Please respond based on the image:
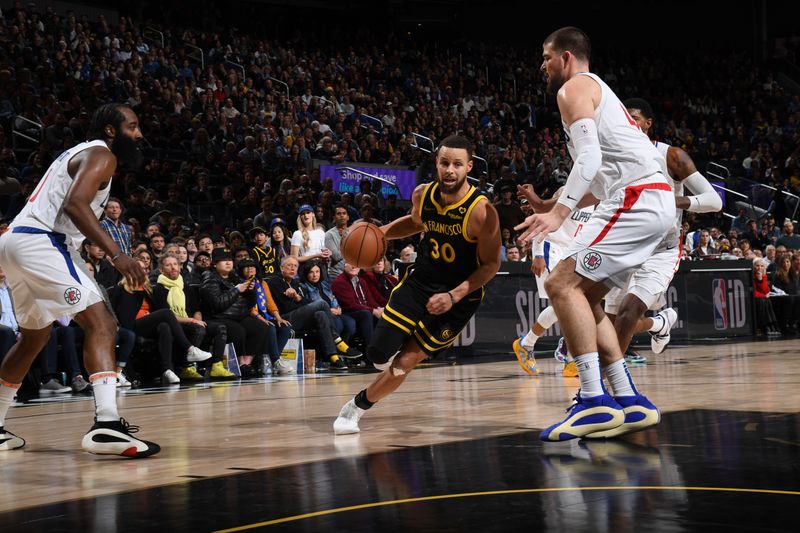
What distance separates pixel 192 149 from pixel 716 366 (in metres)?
9.42

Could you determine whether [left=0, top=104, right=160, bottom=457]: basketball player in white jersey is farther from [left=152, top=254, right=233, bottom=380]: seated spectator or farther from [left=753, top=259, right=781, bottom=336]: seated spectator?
[left=753, top=259, right=781, bottom=336]: seated spectator

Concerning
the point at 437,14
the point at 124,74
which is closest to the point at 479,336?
the point at 124,74

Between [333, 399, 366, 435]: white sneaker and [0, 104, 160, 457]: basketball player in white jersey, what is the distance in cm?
101

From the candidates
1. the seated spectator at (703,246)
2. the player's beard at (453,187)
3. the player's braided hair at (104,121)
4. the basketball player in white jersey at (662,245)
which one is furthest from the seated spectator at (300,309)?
the seated spectator at (703,246)

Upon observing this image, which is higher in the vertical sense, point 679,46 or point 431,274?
point 679,46

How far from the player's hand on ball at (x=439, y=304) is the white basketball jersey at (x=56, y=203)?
1.75 meters

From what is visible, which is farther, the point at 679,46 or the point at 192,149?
the point at 679,46

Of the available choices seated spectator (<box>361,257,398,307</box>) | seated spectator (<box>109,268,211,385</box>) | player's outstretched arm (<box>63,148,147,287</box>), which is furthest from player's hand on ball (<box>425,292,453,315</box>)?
seated spectator (<box>361,257,398,307</box>)

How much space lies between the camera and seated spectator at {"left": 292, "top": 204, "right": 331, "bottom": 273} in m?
11.4

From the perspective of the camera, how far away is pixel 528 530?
296 cm

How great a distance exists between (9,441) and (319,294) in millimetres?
6099

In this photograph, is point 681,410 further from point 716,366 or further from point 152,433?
point 716,366

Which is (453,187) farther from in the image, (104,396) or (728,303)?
(728,303)

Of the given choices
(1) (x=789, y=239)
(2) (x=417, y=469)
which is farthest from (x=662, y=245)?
(1) (x=789, y=239)
